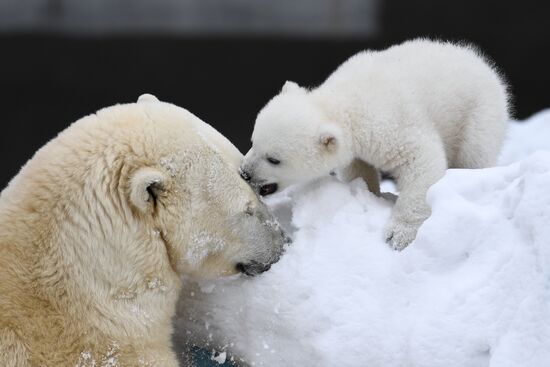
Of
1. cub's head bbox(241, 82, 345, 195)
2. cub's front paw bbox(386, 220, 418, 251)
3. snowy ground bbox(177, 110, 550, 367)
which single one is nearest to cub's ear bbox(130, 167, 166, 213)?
snowy ground bbox(177, 110, 550, 367)

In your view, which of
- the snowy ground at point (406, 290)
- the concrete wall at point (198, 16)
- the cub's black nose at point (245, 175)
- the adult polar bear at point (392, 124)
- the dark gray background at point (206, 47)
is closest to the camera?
the snowy ground at point (406, 290)

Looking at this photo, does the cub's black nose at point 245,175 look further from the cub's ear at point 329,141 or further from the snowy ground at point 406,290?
the cub's ear at point 329,141

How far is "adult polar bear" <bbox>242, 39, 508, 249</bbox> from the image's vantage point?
3.28 m

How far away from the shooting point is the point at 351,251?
9.43ft

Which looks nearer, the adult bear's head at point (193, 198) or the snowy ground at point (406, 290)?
the snowy ground at point (406, 290)

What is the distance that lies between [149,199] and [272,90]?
5873 millimetres

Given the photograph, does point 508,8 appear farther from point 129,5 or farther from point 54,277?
point 54,277

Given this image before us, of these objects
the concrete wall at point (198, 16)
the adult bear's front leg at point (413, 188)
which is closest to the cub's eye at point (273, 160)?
the adult bear's front leg at point (413, 188)

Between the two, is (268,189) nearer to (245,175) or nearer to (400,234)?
(245,175)

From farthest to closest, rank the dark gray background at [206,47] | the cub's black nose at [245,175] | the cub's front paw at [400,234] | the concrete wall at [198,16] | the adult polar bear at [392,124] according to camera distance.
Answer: the concrete wall at [198,16], the dark gray background at [206,47], the adult polar bear at [392,124], the cub's black nose at [245,175], the cub's front paw at [400,234]

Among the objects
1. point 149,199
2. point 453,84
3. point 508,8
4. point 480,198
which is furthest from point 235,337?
point 508,8

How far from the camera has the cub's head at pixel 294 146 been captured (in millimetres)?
3316

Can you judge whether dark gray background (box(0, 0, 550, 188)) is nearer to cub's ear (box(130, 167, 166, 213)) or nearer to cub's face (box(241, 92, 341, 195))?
cub's face (box(241, 92, 341, 195))

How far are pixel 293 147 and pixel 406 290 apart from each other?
2.88 ft
